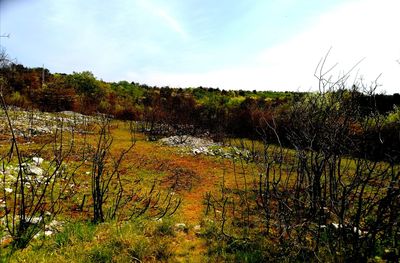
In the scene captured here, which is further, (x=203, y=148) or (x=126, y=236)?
(x=203, y=148)

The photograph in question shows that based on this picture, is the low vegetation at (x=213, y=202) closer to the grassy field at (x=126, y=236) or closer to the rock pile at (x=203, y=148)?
the grassy field at (x=126, y=236)

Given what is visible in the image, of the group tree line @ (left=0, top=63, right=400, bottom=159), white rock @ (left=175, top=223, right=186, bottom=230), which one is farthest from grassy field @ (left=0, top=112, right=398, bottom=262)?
tree line @ (left=0, top=63, right=400, bottom=159)

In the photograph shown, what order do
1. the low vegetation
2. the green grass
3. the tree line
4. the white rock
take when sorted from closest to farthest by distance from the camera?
the green grass, the low vegetation, the white rock, the tree line

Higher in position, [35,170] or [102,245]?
[35,170]

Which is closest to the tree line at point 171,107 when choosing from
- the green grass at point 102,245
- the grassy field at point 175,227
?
the grassy field at point 175,227


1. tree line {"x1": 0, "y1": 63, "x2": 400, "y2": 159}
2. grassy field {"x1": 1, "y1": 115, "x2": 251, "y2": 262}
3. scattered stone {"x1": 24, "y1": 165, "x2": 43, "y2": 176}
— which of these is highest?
tree line {"x1": 0, "y1": 63, "x2": 400, "y2": 159}

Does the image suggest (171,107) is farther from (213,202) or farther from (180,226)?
(180,226)

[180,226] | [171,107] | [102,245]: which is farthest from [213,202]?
[171,107]

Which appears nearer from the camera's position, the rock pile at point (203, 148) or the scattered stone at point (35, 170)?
the scattered stone at point (35, 170)

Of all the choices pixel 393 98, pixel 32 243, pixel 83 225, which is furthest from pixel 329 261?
pixel 393 98

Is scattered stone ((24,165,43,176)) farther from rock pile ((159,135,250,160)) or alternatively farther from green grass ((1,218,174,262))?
rock pile ((159,135,250,160))

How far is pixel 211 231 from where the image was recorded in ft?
15.5

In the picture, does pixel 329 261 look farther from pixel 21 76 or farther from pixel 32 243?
pixel 21 76

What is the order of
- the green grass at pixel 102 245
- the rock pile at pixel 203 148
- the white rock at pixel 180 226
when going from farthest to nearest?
the rock pile at pixel 203 148, the white rock at pixel 180 226, the green grass at pixel 102 245
